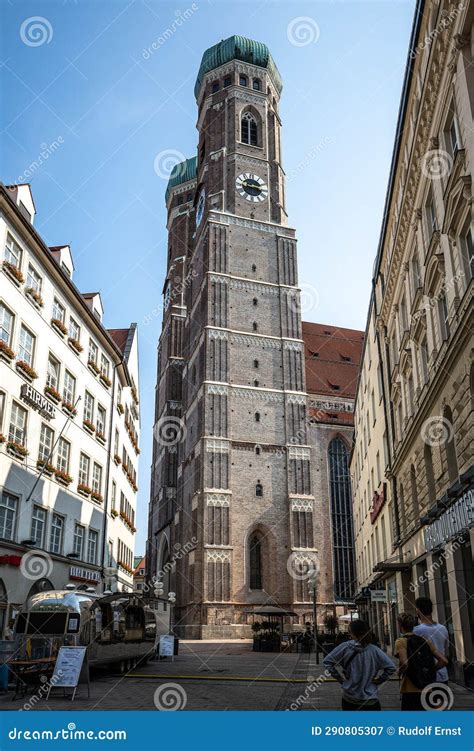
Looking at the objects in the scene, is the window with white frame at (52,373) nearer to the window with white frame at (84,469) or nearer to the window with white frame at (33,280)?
the window with white frame at (33,280)

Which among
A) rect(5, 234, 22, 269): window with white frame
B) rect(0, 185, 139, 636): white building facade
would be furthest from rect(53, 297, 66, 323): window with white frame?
rect(5, 234, 22, 269): window with white frame

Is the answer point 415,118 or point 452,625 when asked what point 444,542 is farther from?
point 415,118

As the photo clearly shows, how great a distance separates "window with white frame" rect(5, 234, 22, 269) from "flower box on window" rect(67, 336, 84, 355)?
5.09 m

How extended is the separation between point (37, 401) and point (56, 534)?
17.4ft

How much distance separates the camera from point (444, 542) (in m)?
15.6

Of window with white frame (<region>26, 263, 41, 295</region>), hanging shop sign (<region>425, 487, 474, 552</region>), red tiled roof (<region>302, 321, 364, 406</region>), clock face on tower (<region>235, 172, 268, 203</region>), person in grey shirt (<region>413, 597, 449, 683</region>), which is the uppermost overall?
clock face on tower (<region>235, 172, 268, 203</region>)

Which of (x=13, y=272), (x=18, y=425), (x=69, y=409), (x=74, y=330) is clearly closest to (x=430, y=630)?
(x=18, y=425)

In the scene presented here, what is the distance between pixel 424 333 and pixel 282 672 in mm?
10329

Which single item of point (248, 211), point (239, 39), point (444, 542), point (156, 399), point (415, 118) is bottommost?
point (444, 542)

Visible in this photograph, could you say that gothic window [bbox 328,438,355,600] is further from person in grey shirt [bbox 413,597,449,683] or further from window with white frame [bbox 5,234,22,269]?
person in grey shirt [bbox 413,597,449,683]

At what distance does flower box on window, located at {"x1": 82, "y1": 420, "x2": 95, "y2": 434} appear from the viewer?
2865 centimetres

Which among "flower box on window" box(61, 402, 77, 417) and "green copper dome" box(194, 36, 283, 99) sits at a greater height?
"green copper dome" box(194, 36, 283, 99)

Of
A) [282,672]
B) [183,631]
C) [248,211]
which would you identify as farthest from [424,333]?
[248,211]

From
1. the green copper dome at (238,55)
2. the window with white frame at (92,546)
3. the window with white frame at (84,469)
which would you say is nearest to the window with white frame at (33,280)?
the window with white frame at (84,469)
